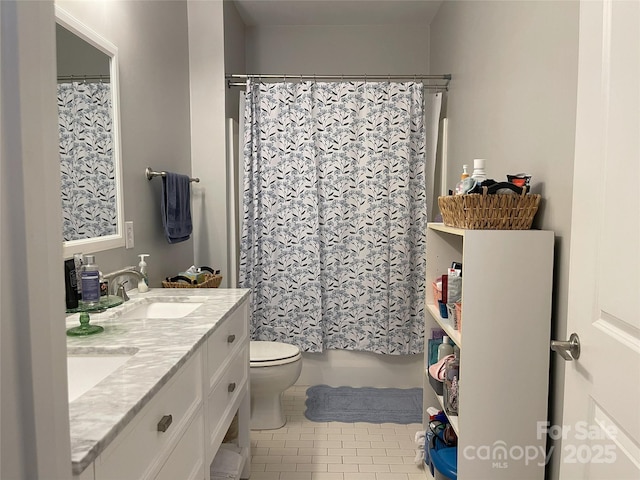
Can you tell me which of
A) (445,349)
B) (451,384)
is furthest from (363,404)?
(451,384)

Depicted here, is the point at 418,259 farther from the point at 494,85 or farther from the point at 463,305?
the point at 463,305

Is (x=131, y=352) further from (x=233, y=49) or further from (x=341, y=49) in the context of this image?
(x=341, y=49)

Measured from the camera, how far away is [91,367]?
1.23 meters

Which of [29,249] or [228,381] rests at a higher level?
[29,249]

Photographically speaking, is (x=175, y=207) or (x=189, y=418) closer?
(x=189, y=418)

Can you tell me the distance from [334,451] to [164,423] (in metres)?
1.53

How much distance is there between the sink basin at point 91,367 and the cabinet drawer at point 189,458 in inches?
10.0

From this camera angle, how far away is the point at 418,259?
308 centimetres

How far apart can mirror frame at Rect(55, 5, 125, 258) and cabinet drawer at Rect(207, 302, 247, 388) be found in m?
0.57

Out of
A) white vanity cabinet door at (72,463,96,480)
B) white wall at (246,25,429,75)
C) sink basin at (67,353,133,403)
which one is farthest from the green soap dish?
white wall at (246,25,429,75)

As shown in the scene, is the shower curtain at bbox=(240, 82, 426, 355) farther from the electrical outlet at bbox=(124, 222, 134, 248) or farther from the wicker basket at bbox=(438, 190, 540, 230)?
the wicker basket at bbox=(438, 190, 540, 230)

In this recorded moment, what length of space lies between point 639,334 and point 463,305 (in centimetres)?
74

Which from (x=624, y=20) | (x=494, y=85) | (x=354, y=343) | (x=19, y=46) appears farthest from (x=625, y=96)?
(x=354, y=343)

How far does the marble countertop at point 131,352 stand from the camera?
0.81 meters
